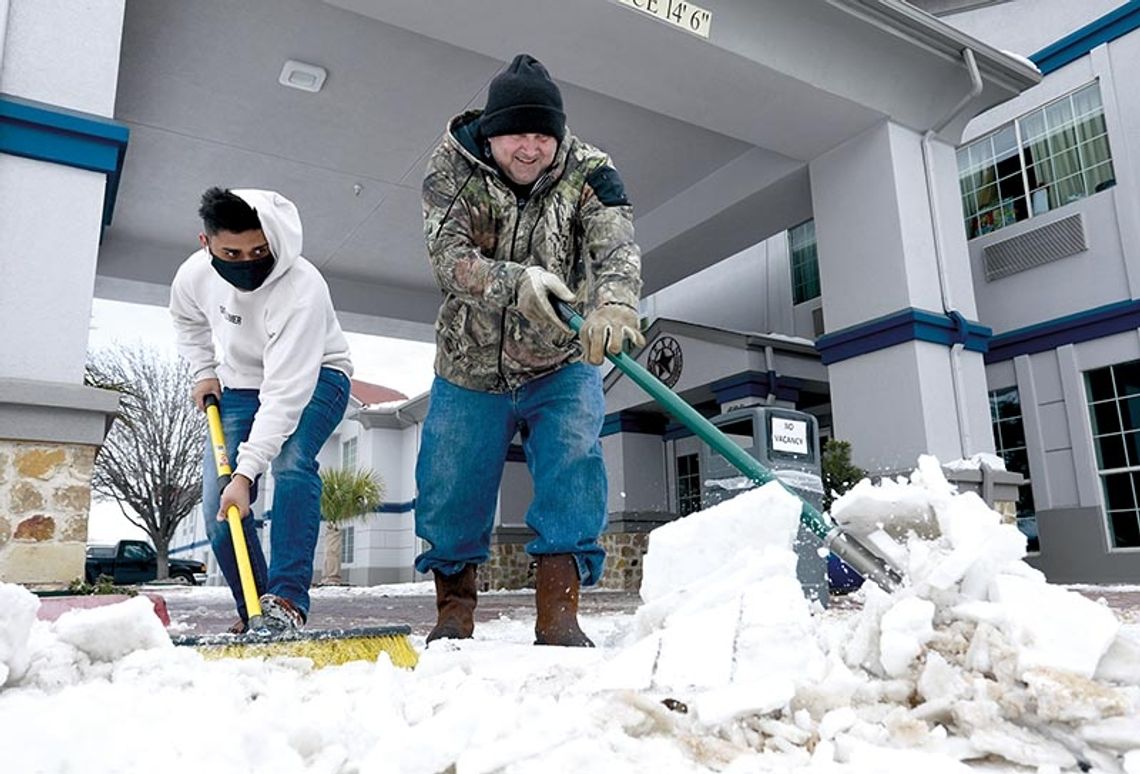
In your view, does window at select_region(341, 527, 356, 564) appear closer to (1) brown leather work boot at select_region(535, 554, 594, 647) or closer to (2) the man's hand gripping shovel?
(2) the man's hand gripping shovel

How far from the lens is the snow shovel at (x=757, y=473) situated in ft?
5.90

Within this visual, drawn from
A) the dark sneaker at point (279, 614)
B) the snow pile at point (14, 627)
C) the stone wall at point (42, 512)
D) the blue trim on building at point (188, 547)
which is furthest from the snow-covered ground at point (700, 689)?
the blue trim on building at point (188, 547)

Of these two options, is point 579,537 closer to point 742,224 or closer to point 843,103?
point 843,103

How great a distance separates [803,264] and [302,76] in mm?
5862

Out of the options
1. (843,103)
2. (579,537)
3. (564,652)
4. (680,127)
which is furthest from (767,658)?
(680,127)

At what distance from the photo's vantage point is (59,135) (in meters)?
3.46

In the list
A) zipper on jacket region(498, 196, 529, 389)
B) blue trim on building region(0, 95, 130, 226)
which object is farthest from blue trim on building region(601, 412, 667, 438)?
zipper on jacket region(498, 196, 529, 389)

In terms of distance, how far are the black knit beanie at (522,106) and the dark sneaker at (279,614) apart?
4.65ft

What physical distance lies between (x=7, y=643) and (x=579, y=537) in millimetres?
1385

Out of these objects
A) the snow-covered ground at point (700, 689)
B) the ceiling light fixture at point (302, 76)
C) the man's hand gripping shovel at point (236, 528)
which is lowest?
the snow-covered ground at point (700, 689)

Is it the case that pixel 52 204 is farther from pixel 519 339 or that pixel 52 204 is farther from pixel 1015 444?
pixel 1015 444

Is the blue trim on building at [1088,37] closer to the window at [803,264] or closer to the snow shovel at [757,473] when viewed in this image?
the window at [803,264]

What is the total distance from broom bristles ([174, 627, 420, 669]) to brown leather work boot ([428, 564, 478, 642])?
65cm

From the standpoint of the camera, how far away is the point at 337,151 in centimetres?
671
